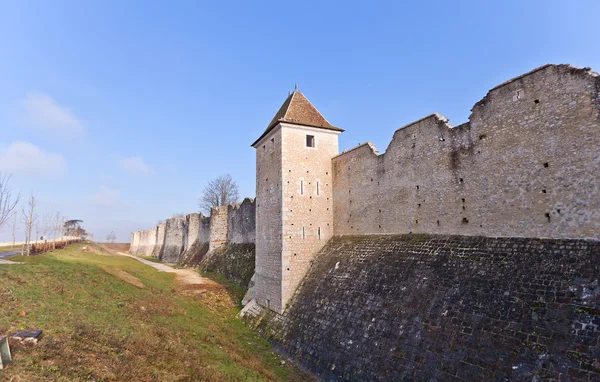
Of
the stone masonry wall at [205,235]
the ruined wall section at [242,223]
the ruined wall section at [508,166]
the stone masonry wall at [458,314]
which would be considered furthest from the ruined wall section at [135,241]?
the ruined wall section at [508,166]

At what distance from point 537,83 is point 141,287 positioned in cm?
1977

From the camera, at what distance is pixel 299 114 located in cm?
1767

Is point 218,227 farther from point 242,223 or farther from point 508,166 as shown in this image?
point 508,166

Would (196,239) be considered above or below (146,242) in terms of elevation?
above

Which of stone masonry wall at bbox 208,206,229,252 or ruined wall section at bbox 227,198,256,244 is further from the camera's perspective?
stone masonry wall at bbox 208,206,229,252

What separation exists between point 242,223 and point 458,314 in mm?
22587

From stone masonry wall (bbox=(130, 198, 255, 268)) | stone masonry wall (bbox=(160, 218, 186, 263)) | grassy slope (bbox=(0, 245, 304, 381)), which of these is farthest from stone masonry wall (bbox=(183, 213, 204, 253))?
grassy slope (bbox=(0, 245, 304, 381))

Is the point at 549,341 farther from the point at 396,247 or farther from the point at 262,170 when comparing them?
the point at 262,170

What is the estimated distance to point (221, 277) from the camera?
2758 centimetres

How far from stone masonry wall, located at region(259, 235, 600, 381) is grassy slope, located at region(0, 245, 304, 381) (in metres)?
2.44

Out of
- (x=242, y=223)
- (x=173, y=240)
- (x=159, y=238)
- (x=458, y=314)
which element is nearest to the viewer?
(x=458, y=314)

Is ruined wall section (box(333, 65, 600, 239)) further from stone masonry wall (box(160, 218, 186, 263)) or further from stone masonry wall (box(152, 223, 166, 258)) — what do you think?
stone masonry wall (box(152, 223, 166, 258))

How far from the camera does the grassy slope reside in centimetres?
695

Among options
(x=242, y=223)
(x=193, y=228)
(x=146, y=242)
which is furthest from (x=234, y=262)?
(x=146, y=242)
